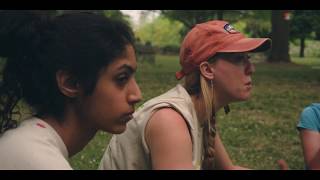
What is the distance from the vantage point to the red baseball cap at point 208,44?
2521 millimetres

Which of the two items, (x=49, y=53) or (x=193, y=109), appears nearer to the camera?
(x=49, y=53)

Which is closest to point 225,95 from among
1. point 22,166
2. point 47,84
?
point 47,84

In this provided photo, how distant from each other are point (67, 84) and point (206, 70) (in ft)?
2.74

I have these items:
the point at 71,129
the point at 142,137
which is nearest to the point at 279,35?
the point at 142,137

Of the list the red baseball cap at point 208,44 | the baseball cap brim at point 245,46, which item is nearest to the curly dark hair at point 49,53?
the red baseball cap at point 208,44

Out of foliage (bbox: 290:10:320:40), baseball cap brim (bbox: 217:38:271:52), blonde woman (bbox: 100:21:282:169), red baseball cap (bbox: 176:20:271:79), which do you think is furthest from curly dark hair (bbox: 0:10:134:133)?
foliage (bbox: 290:10:320:40)

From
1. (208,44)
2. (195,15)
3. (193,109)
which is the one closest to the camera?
(193,109)

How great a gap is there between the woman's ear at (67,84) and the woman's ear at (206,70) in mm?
785

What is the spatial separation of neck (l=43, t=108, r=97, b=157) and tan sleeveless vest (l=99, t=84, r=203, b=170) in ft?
1.16

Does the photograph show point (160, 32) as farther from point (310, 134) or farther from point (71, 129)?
point (71, 129)

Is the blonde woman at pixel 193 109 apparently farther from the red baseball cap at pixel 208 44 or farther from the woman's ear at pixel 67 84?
the woman's ear at pixel 67 84

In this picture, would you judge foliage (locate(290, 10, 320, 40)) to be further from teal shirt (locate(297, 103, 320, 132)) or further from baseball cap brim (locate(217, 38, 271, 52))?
baseball cap brim (locate(217, 38, 271, 52))

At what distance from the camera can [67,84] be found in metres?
1.87

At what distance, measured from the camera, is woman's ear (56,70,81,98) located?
186cm
